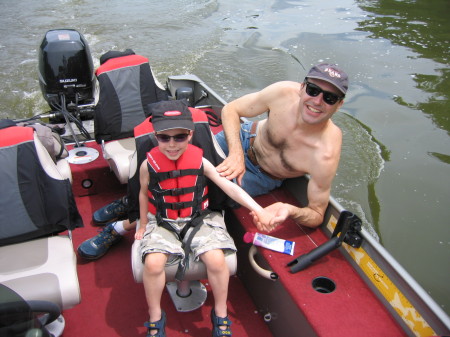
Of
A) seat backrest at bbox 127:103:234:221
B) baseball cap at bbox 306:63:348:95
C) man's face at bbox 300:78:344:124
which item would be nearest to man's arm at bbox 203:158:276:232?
seat backrest at bbox 127:103:234:221

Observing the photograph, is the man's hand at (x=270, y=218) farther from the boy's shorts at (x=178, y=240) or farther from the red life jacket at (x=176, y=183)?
the red life jacket at (x=176, y=183)

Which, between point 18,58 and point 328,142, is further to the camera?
point 18,58

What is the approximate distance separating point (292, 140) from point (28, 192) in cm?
166

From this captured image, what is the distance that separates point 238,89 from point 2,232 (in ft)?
20.4

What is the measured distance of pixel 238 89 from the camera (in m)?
8.03

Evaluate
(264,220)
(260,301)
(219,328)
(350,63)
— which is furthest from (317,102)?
(350,63)

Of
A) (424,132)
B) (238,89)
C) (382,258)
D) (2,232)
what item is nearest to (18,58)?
(238,89)

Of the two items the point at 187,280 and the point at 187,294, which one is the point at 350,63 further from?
the point at 187,280

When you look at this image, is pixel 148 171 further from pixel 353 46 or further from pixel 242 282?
pixel 353 46

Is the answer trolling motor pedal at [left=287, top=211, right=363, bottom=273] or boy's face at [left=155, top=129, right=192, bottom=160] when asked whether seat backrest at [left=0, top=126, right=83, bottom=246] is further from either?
trolling motor pedal at [left=287, top=211, right=363, bottom=273]

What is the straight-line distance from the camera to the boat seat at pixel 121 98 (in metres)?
3.52

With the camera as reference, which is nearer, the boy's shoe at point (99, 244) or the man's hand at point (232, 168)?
the man's hand at point (232, 168)

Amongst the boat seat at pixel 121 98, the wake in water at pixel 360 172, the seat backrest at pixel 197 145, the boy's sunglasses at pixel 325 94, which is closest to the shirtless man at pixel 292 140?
the boy's sunglasses at pixel 325 94

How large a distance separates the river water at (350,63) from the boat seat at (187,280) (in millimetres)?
2807
